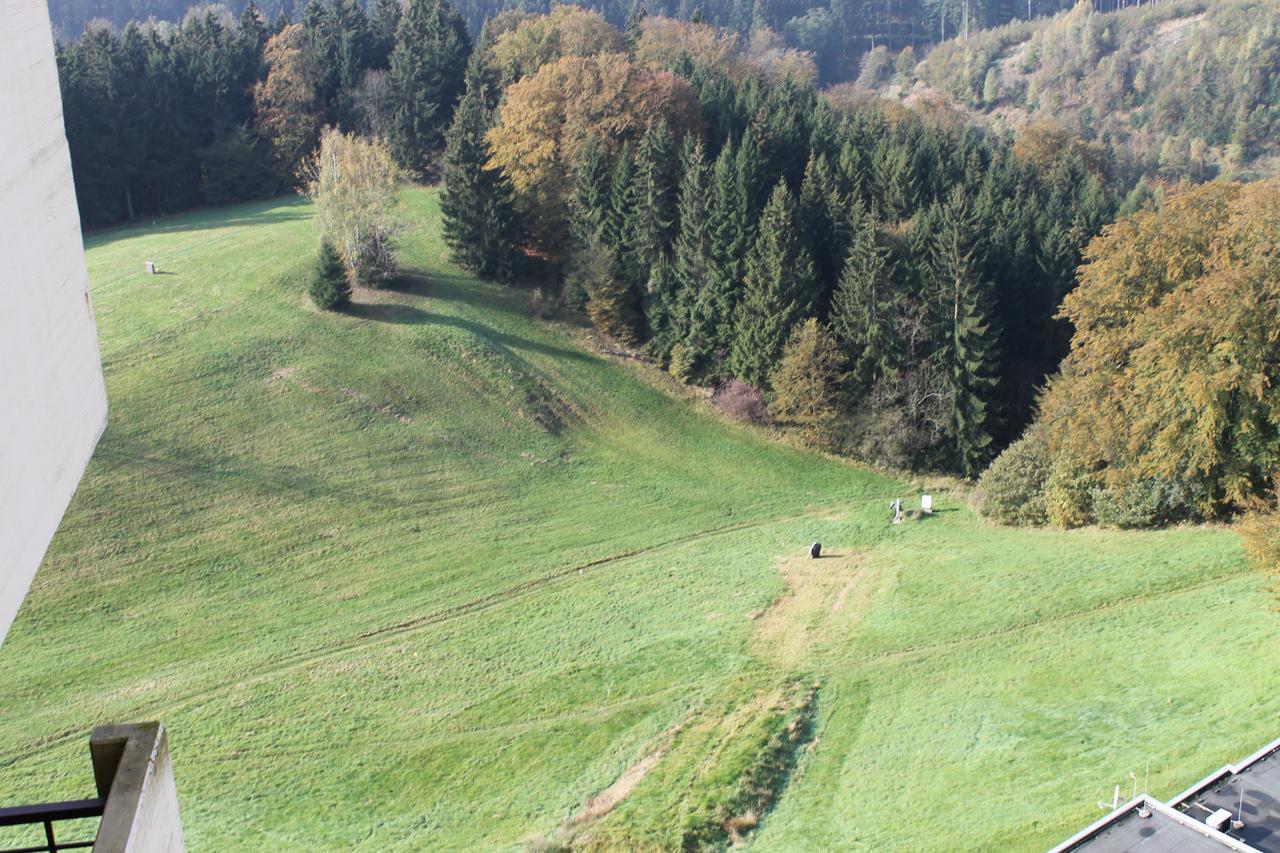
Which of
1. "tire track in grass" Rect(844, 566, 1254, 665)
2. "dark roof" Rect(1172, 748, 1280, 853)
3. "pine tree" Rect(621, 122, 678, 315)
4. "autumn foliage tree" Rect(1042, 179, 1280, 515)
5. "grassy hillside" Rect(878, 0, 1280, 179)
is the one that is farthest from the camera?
"grassy hillside" Rect(878, 0, 1280, 179)

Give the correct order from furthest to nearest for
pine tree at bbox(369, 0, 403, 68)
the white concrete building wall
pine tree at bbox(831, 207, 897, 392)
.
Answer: pine tree at bbox(369, 0, 403, 68), pine tree at bbox(831, 207, 897, 392), the white concrete building wall

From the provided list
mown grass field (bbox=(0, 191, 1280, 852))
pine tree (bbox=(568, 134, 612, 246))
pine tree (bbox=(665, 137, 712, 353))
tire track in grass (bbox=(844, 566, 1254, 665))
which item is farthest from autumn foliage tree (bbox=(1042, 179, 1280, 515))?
pine tree (bbox=(568, 134, 612, 246))

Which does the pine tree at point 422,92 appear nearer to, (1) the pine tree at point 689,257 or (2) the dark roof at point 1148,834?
(1) the pine tree at point 689,257

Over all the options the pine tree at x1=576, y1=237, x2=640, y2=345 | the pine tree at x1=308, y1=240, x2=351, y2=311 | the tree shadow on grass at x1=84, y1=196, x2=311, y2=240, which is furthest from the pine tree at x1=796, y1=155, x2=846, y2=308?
the tree shadow on grass at x1=84, y1=196, x2=311, y2=240

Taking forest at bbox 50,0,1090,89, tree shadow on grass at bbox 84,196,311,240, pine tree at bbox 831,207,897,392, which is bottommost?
pine tree at bbox 831,207,897,392

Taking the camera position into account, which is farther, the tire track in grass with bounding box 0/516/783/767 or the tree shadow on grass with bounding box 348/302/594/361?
the tree shadow on grass with bounding box 348/302/594/361

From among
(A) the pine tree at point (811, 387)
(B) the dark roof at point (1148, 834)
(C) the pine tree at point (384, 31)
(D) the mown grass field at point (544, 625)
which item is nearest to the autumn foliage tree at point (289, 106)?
(C) the pine tree at point (384, 31)

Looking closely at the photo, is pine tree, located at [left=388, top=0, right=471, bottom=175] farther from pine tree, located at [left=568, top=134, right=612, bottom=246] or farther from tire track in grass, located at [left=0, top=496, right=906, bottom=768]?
tire track in grass, located at [left=0, top=496, right=906, bottom=768]

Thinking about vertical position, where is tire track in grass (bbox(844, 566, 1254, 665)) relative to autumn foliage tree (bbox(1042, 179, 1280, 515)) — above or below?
below

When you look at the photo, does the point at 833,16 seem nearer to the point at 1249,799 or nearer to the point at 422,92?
the point at 422,92
